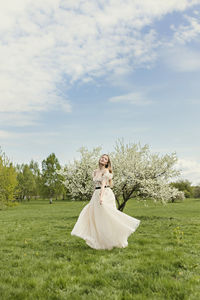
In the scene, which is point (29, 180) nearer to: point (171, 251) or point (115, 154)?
point (115, 154)

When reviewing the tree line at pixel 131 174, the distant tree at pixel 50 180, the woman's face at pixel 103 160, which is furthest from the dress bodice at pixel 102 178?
the distant tree at pixel 50 180

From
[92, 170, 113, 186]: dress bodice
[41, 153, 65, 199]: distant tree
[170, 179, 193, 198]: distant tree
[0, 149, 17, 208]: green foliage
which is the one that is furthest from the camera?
[170, 179, 193, 198]: distant tree

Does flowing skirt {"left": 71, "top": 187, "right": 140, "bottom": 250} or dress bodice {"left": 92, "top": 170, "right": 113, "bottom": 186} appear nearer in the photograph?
flowing skirt {"left": 71, "top": 187, "right": 140, "bottom": 250}

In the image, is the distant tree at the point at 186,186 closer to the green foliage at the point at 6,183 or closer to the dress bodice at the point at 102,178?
the green foliage at the point at 6,183

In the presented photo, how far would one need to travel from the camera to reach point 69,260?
7.02 meters

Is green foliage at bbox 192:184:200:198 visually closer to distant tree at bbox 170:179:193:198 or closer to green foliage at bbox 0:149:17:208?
distant tree at bbox 170:179:193:198

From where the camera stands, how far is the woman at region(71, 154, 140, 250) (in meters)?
7.88

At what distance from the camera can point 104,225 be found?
790 centimetres

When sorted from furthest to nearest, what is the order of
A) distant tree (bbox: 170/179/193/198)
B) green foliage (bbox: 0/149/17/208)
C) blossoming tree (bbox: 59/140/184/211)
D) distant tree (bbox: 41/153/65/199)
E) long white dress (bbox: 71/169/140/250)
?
distant tree (bbox: 170/179/193/198) < distant tree (bbox: 41/153/65/199) < green foliage (bbox: 0/149/17/208) < blossoming tree (bbox: 59/140/184/211) < long white dress (bbox: 71/169/140/250)

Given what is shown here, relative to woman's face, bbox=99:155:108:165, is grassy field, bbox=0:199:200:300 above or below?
below

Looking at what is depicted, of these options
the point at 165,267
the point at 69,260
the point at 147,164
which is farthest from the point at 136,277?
the point at 147,164

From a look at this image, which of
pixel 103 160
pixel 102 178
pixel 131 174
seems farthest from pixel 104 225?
pixel 131 174

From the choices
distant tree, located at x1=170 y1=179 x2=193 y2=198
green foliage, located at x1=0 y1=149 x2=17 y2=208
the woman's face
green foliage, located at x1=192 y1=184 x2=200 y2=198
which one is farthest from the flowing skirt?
green foliage, located at x1=192 y1=184 x2=200 y2=198

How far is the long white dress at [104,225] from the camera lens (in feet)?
25.8
